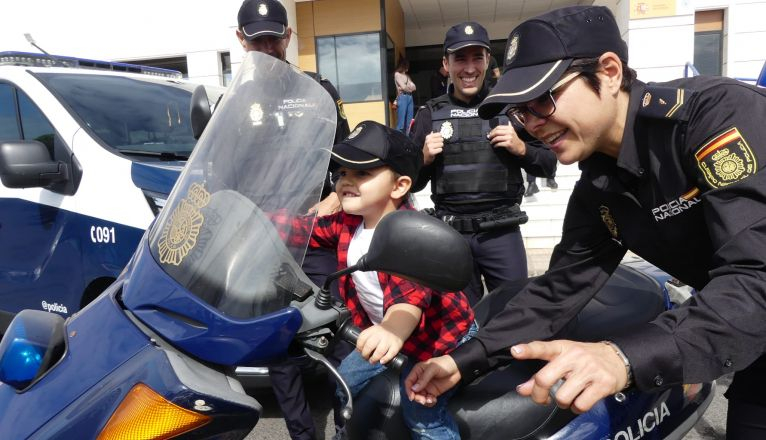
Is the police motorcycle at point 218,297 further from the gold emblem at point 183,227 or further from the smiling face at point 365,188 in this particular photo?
the smiling face at point 365,188

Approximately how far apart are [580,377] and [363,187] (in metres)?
0.92

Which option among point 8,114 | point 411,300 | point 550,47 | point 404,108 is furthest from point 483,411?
point 404,108

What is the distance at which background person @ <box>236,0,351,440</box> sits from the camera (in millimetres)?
2365

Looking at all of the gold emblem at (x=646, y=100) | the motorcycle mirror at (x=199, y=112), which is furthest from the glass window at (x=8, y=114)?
the gold emblem at (x=646, y=100)

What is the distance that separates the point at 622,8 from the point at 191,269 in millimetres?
12837

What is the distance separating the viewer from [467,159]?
283 centimetres

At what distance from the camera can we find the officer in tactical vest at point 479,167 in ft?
9.04

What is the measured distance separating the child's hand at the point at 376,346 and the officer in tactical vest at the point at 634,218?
0.89 feet

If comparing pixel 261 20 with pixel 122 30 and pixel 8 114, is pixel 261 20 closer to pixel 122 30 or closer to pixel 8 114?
pixel 8 114

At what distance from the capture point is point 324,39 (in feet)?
43.3

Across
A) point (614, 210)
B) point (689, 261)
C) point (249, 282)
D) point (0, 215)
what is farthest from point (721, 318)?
point (0, 215)

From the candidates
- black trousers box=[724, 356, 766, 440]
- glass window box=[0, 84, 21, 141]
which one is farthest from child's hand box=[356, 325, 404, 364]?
glass window box=[0, 84, 21, 141]

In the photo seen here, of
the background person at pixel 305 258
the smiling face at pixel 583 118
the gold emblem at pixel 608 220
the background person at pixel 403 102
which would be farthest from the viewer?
the background person at pixel 403 102

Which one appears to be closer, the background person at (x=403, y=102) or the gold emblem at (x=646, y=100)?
the gold emblem at (x=646, y=100)
